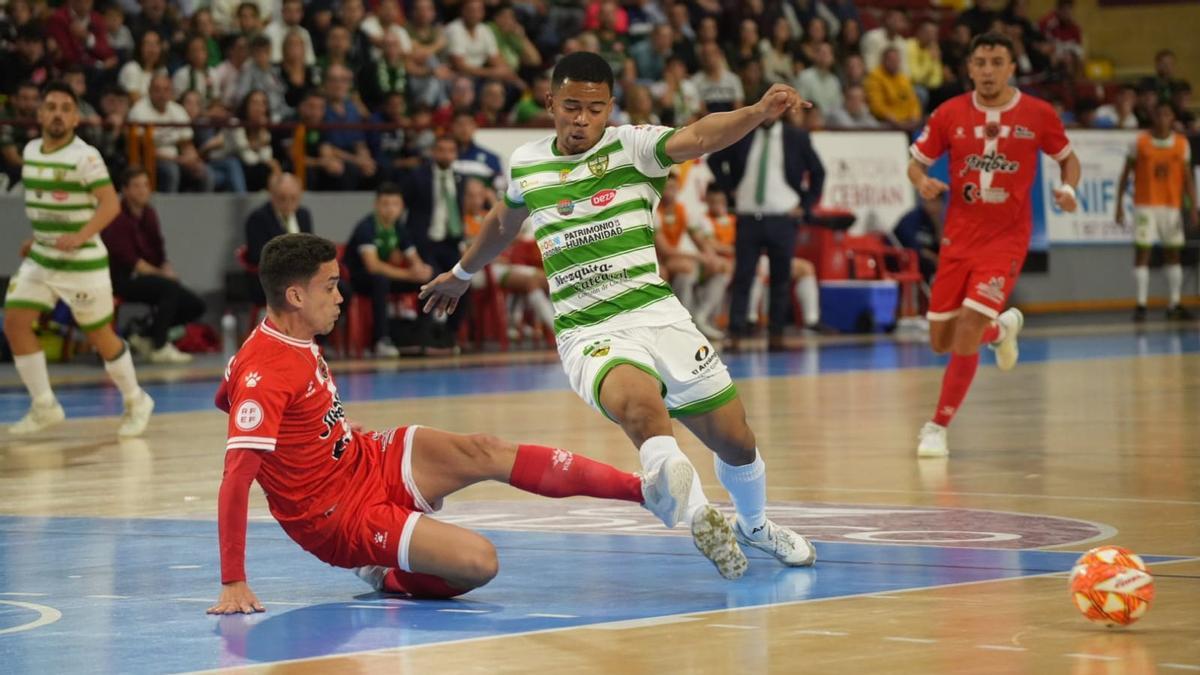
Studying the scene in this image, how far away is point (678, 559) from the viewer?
7629 millimetres

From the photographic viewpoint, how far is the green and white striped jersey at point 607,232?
7551mm

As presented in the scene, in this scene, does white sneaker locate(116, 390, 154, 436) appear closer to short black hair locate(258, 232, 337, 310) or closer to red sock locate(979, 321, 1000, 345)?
red sock locate(979, 321, 1000, 345)

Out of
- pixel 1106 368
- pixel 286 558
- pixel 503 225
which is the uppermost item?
pixel 503 225

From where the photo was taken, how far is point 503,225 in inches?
322

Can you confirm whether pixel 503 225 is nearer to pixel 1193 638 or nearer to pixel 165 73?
pixel 1193 638

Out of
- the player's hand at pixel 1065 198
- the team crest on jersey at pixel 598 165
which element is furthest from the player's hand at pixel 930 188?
the team crest on jersey at pixel 598 165

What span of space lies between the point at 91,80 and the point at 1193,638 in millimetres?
17259

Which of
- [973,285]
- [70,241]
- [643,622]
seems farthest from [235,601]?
[70,241]

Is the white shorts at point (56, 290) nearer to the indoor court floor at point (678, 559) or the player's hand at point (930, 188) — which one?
the indoor court floor at point (678, 559)

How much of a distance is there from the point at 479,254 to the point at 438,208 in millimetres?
13060

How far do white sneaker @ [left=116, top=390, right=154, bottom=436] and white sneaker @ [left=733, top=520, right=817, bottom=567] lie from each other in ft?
22.4

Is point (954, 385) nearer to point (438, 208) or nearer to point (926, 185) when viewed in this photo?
point (926, 185)

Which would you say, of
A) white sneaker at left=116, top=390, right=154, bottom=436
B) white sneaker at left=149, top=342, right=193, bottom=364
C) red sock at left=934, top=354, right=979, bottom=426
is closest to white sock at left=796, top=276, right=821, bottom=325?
white sneaker at left=149, top=342, right=193, bottom=364

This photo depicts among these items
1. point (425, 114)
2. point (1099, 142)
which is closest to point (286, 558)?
point (425, 114)
